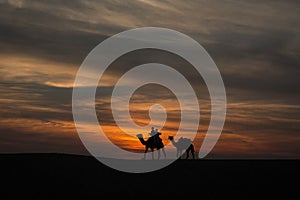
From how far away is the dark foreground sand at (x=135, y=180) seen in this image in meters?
31.5

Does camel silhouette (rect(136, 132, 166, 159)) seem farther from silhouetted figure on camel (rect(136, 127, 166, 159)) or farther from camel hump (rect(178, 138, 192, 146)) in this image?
camel hump (rect(178, 138, 192, 146))

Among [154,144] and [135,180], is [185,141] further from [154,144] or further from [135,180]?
[135,180]

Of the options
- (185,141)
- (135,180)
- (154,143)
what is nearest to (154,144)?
(154,143)

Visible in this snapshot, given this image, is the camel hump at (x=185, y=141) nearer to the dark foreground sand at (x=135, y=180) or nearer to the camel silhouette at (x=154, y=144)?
the camel silhouette at (x=154, y=144)

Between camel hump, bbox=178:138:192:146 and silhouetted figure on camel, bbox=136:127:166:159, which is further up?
camel hump, bbox=178:138:192:146

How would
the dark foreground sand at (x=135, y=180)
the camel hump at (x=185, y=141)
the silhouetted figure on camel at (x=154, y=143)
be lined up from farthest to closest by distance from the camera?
the camel hump at (x=185, y=141)
the silhouetted figure on camel at (x=154, y=143)
the dark foreground sand at (x=135, y=180)

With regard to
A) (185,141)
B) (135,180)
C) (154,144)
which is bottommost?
(135,180)

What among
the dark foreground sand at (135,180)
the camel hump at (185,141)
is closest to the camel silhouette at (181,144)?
the camel hump at (185,141)

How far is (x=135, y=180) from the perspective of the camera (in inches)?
1364

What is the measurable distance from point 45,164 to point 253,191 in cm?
1397

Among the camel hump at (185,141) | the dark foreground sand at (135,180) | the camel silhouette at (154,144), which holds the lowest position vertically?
the dark foreground sand at (135,180)

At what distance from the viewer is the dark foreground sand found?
31.5m

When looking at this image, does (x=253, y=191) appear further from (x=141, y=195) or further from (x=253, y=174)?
(x=141, y=195)

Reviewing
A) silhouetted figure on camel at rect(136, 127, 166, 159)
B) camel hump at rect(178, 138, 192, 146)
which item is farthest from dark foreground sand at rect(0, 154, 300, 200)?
camel hump at rect(178, 138, 192, 146)
